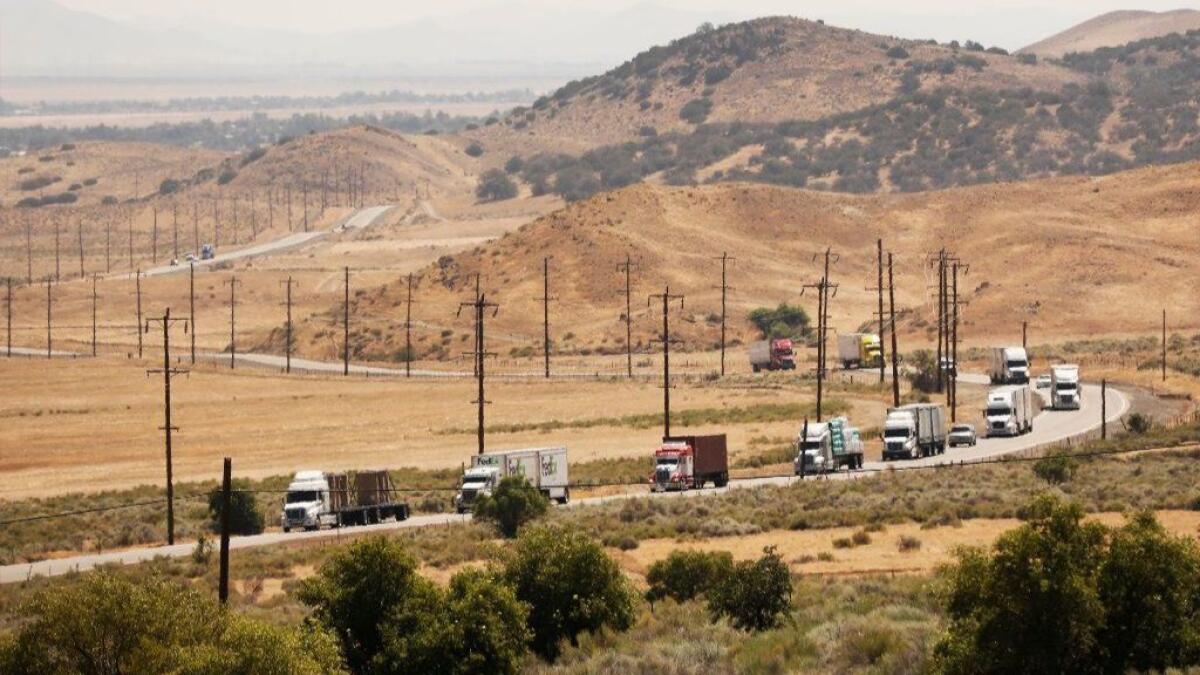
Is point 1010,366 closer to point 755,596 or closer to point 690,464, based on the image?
point 690,464

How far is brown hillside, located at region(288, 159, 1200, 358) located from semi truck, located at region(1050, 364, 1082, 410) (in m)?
45.6

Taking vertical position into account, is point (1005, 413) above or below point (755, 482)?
above

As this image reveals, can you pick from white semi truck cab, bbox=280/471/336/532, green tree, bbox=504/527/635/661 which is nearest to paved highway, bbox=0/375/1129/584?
white semi truck cab, bbox=280/471/336/532

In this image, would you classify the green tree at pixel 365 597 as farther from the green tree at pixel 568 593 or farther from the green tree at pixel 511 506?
the green tree at pixel 511 506

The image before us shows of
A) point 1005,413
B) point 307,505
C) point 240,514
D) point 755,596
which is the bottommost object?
point 240,514

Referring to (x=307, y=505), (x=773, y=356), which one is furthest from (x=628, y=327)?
(x=307, y=505)

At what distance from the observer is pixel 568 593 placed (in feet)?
139

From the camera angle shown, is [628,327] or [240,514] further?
[628,327]

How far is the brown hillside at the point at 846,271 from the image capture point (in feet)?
537

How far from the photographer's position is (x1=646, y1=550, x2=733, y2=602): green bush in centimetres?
4703

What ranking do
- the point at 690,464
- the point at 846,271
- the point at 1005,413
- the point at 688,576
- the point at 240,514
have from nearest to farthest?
the point at 688,576, the point at 240,514, the point at 690,464, the point at 1005,413, the point at 846,271

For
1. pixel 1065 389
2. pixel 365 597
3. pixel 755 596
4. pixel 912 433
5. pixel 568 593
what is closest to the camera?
pixel 365 597

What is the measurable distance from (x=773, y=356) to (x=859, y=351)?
6.04 meters

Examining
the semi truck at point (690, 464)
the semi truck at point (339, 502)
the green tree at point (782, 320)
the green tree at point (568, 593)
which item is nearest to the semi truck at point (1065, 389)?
the semi truck at point (690, 464)
